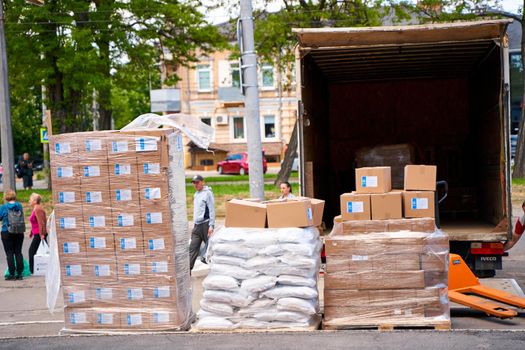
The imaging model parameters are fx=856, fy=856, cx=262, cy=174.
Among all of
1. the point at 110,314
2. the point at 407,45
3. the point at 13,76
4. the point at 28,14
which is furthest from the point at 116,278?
the point at 13,76

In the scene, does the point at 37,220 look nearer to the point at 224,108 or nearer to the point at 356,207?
the point at 356,207

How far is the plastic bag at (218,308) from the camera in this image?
835 cm

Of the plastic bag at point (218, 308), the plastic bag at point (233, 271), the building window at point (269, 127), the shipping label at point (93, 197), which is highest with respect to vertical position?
the building window at point (269, 127)

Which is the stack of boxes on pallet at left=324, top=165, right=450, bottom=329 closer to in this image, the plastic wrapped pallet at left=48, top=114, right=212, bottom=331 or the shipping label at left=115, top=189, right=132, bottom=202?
the plastic wrapped pallet at left=48, top=114, right=212, bottom=331

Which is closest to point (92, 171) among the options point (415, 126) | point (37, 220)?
point (37, 220)

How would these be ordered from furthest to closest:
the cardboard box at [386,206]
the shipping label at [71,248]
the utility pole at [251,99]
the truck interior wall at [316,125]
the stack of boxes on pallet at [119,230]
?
the utility pole at [251,99] → the truck interior wall at [316,125] → the cardboard box at [386,206] → the shipping label at [71,248] → the stack of boxes on pallet at [119,230]

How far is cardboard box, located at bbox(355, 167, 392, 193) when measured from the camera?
29.7 ft

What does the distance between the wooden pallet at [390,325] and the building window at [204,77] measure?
47.6m

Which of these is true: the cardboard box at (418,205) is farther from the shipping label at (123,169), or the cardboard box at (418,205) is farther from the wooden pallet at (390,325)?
the shipping label at (123,169)

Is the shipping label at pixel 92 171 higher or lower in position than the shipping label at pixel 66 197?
higher

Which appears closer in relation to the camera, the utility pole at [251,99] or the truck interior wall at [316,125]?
the truck interior wall at [316,125]

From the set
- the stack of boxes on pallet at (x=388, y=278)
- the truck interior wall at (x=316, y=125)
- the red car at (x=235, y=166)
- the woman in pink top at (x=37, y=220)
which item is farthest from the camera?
the red car at (x=235, y=166)

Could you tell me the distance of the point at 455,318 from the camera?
9.12 metres

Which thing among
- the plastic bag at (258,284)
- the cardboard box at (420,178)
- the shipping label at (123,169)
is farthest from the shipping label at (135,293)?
the cardboard box at (420,178)
